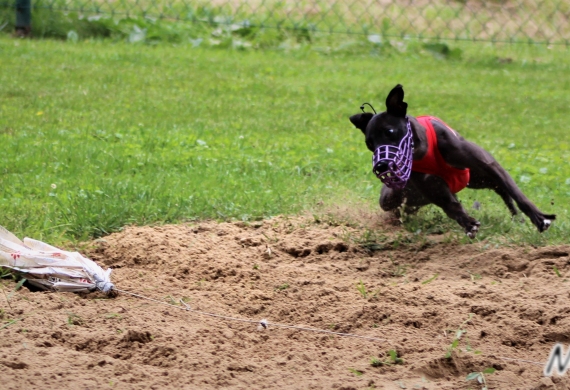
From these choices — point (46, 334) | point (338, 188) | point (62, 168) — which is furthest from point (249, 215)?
point (46, 334)

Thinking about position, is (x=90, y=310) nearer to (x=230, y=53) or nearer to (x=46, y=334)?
(x=46, y=334)

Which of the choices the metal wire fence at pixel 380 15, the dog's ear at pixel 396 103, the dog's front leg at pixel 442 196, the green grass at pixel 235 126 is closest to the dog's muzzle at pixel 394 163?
the dog's ear at pixel 396 103

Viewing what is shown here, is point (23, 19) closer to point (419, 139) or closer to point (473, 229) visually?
point (419, 139)

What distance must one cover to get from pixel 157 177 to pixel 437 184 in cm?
233

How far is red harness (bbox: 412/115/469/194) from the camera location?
16.9ft

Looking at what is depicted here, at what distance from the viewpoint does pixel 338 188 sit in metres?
6.54

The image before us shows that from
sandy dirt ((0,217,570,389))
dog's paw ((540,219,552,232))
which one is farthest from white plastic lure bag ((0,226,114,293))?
dog's paw ((540,219,552,232))

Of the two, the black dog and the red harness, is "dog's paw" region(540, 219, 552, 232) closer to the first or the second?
the black dog

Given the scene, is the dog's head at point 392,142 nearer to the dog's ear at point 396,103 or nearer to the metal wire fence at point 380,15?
the dog's ear at point 396,103

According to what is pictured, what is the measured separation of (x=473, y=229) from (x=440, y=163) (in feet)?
1.47

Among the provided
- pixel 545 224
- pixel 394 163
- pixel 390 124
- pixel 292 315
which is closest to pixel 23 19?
pixel 390 124

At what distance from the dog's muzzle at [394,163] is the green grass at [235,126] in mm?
844

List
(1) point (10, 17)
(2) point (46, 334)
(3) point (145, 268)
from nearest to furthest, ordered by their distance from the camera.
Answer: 1. (2) point (46, 334)
2. (3) point (145, 268)
3. (1) point (10, 17)

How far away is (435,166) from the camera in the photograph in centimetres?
521
